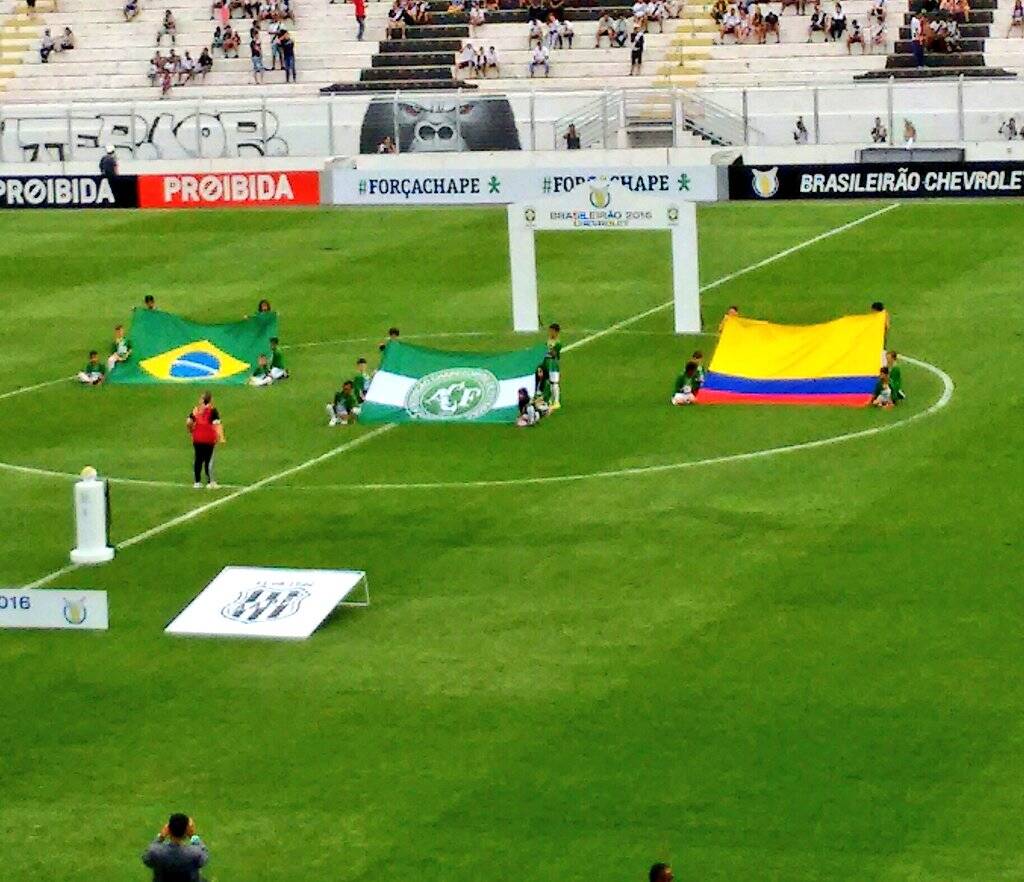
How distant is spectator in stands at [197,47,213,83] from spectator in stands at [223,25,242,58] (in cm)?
77

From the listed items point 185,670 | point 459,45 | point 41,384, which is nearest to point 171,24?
point 459,45

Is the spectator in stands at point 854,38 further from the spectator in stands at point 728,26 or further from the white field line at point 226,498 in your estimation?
the white field line at point 226,498

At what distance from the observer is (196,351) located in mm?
50000

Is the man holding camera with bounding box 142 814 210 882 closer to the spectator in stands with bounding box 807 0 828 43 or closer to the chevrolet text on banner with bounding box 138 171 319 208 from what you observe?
the chevrolet text on banner with bounding box 138 171 319 208

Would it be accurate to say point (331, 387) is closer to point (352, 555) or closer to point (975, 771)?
point (352, 555)

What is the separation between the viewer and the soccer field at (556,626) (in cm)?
2481

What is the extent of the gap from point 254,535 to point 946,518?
10046mm

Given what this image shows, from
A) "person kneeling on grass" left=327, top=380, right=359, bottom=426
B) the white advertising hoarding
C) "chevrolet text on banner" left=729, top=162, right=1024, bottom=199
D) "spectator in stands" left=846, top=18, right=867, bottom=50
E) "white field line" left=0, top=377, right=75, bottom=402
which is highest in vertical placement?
"spectator in stands" left=846, top=18, right=867, bottom=50

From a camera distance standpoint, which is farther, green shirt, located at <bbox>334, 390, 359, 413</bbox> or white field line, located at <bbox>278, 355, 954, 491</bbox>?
green shirt, located at <bbox>334, 390, 359, 413</bbox>

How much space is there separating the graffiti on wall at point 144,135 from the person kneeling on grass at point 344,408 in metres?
35.8

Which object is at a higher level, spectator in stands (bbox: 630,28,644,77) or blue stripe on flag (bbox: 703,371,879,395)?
spectator in stands (bbox: 630,28,644,77)

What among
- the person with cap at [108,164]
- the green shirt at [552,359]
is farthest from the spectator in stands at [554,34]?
the green shirt at [552,359]

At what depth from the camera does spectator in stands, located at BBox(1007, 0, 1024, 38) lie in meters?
81.2

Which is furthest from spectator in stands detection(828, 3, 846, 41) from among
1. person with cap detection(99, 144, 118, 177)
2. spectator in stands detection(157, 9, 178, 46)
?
spectator in stands detection(157, 9, 178, 46)
